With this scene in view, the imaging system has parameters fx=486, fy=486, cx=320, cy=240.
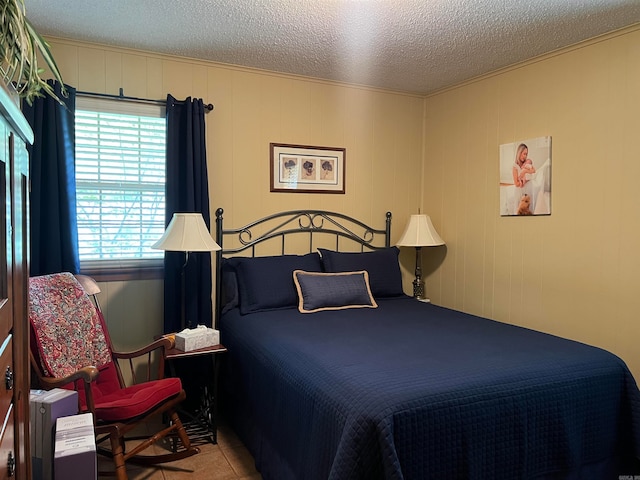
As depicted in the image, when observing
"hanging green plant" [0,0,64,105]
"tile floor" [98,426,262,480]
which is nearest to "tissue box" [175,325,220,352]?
"tile floor" [98,426,262,480]

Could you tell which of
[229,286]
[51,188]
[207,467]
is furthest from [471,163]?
[51,188]

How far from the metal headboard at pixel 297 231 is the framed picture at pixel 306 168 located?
0.66 ft

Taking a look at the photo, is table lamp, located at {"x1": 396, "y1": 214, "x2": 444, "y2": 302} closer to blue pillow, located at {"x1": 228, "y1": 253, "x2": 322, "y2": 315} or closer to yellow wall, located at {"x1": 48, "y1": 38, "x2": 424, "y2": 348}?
yellow wall, located at {"x1": 48, "y1": 38, "x2": 424, "y2": 348}

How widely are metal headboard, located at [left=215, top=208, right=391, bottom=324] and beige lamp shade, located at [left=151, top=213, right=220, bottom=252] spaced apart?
471mm

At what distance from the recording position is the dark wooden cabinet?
1.06 metres

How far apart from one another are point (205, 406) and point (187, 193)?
4.67 feet

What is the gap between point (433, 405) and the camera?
184 centimetres

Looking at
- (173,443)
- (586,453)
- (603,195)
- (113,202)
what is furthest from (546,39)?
(173,443)

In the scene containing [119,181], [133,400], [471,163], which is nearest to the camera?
[133,400]

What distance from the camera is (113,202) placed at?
330cm

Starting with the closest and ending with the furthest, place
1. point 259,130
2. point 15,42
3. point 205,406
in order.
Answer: point 15,42 < point 205,406 < point 259,130

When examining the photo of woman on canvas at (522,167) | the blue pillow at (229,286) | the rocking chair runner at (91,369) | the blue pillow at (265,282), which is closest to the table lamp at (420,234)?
the photo of woman on canvas at (522,167)

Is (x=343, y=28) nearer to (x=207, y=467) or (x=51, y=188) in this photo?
(x=51, y=188)

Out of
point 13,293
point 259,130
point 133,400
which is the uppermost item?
point 259,130
